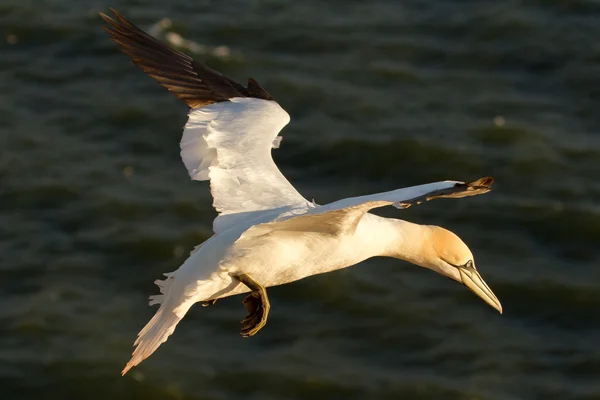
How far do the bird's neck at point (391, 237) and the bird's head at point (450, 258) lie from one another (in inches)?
2.0

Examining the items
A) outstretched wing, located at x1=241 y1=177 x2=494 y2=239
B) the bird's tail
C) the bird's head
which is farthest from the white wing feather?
the bird's head

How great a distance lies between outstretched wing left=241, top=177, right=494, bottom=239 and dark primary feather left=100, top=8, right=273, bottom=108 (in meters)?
2.16

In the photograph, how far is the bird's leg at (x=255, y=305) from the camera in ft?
25.5

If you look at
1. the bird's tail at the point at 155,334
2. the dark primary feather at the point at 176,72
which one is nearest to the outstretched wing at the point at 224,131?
the dark primary feather at the point at 176,72

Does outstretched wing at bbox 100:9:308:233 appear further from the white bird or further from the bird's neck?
the bird's neck

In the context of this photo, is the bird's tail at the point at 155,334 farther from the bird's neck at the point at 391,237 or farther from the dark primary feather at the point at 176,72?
the dark primary feather at the point at 176,72

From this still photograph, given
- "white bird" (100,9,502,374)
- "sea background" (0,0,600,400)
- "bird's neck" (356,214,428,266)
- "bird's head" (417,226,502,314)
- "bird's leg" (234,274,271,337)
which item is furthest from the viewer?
"sea background" (0,0,600,400)

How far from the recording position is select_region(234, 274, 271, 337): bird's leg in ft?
25.5

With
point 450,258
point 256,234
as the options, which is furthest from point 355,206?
point 450,258

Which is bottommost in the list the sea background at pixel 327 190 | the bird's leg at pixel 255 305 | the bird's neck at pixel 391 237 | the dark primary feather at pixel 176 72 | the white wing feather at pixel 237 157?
the sea background at pixel 327 190

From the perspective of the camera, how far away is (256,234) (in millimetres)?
7613

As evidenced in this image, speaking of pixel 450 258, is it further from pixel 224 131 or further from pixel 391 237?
pixel 224 131

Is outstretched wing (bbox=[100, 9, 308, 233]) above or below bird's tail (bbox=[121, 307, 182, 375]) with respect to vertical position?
above

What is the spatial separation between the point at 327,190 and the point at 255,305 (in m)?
5.11
